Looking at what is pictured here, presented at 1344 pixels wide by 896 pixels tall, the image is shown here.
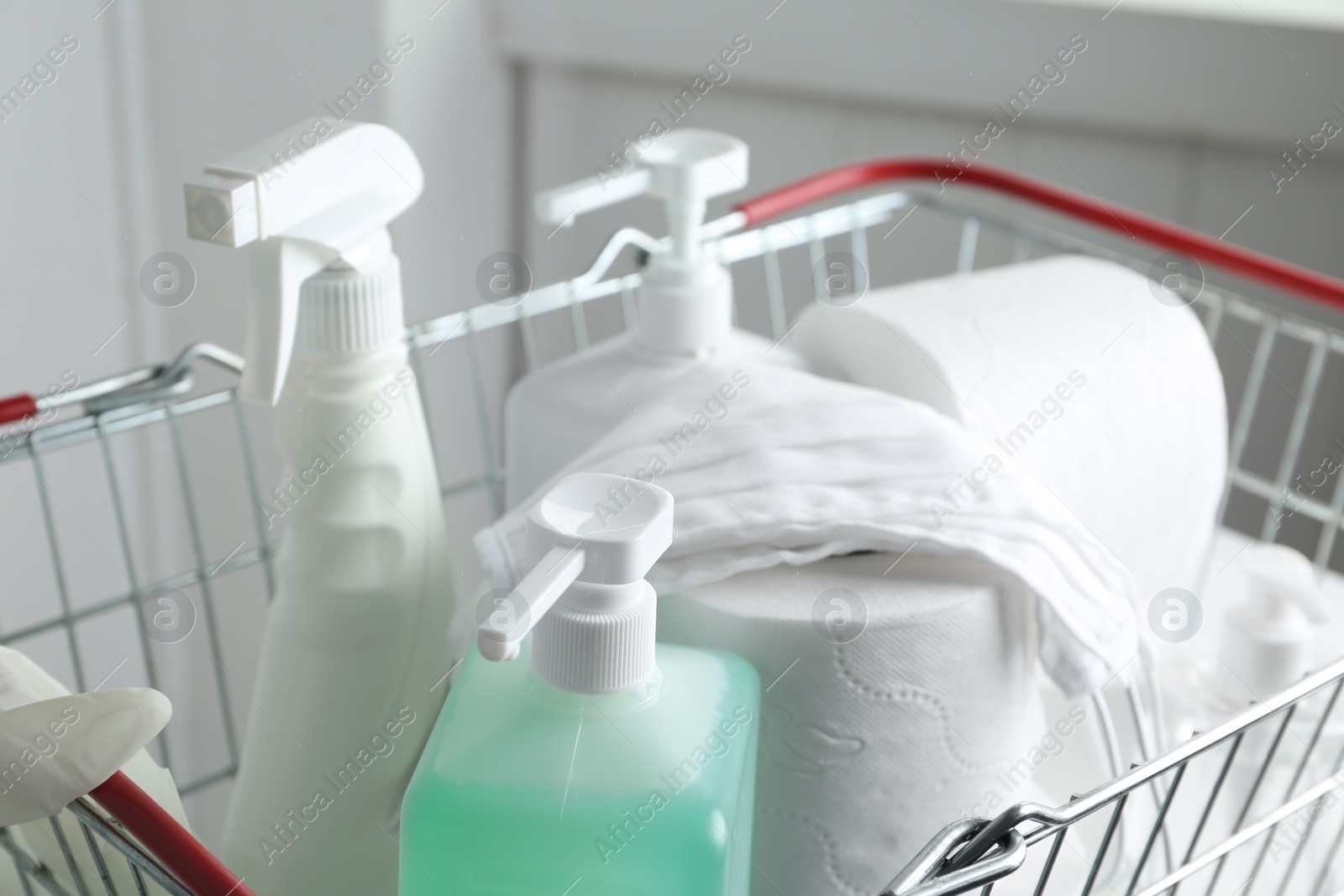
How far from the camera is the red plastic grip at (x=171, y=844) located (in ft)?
0.72

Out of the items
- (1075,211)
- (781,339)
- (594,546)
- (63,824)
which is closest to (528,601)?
(594,546)

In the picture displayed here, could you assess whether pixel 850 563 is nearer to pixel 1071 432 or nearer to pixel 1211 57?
pixel 1071 432

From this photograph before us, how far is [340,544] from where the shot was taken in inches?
12.7

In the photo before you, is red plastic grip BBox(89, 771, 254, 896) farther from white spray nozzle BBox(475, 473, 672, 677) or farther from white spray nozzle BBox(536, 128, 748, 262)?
white spray nozzle BBox(536, 128, 748, 262)

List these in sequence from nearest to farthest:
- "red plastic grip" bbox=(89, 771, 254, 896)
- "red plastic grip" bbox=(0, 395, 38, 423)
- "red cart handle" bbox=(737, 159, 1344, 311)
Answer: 1. "red plastic grip" bbox=(89, 771, 254, 896)
2. "red plastic grip" bbox=(0, 395, 38, 423)
3. "red cart handle" bbox=(737, 159, 1344, 311)

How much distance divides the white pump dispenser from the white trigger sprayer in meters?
0.20

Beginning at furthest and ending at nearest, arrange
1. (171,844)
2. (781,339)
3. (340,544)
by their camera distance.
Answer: (781,339) < (340,544) < (171,844)

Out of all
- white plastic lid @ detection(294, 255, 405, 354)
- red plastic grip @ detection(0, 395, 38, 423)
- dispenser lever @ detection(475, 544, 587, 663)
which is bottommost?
dispenser lever @ detection(475, 544, 587, 663)

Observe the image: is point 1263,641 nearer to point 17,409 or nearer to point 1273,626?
point 1273,626

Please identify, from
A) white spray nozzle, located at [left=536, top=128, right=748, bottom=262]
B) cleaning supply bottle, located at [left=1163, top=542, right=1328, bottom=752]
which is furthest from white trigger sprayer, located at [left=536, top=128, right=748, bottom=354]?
cleaning supply bottle, located at [left=1163, top=542, right=1328, bottom=752]

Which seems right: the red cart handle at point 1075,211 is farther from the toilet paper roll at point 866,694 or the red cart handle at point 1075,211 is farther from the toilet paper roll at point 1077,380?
the toilet paper roll at point 866,694

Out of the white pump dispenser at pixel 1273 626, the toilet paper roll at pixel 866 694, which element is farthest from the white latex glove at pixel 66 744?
the white pump dispenser at pixel 1273 626

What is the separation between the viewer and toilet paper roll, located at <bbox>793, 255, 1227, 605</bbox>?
0.39m

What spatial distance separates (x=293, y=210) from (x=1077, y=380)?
26 centimetres
